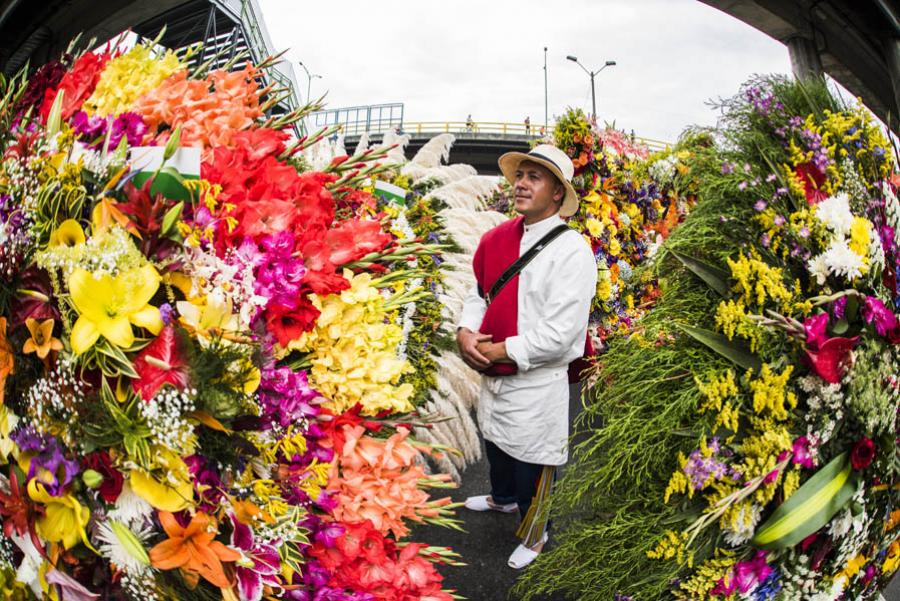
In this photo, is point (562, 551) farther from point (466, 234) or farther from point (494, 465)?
point (466, 234)

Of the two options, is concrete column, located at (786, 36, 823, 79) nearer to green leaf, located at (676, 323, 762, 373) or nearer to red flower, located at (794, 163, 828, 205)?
red flower, located at (794, 163, 828, 205)

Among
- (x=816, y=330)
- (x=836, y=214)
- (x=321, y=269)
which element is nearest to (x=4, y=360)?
(x=321, y=269)

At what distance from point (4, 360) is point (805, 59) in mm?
2092

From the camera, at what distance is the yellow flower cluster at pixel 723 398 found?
4.42 feet

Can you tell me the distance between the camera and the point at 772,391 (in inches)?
52.3

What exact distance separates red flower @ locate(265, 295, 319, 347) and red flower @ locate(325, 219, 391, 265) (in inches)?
5.1

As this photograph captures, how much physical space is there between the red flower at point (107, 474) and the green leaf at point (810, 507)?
1.32 m

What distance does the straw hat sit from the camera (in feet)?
8.92

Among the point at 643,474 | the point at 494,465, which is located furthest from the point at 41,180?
the point at 494,465

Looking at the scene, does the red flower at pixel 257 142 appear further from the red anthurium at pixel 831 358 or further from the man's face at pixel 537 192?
the man's face at pixel 537 192

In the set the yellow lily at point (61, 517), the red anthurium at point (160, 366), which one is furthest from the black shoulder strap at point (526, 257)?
the yellow lily at point (61, 517)

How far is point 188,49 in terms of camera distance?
1.40 meters

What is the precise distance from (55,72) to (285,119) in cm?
55

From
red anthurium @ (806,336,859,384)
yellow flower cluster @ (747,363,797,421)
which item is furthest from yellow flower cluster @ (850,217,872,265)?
yellow flower cluster @ (747,363,797,421)
